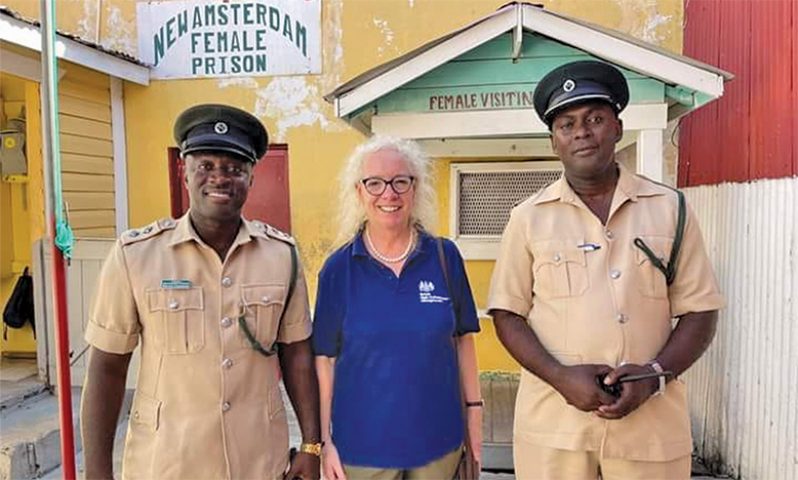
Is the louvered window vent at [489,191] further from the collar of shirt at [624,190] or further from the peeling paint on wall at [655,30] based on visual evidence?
the collar of shirt at [624,190]

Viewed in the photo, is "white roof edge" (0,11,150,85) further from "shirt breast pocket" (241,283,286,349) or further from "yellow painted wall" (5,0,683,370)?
"shirt breast pocket" (241,283,286,349)

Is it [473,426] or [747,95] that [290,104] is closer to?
[747,95]

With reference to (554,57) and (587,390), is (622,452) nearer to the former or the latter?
(587,390)

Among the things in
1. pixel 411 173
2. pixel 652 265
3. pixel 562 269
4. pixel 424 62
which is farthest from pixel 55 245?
pixel 424 62

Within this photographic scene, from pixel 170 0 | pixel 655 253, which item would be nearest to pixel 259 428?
pixel 655 253

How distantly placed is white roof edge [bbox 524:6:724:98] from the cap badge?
232 cm

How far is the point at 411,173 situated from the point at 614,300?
2.50 ft

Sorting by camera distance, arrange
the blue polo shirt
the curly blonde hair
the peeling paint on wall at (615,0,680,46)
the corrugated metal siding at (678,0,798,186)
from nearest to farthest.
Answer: the blue polo shirt
the curly blonde hair
the corrugated metal siding at (678,0,798,186)
the peeling paint on wall at (615,0,680,46)

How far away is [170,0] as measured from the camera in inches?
223

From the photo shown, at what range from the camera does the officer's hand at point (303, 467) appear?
6.43 feet

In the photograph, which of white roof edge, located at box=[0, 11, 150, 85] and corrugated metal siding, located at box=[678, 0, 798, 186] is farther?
white roof edge, located at box=[0, 11, 150, 85]

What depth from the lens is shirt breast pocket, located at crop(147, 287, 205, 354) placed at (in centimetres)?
178

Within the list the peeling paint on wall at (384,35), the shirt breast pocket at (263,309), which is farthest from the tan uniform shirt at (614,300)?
the peeling paint on wall at (384,35)

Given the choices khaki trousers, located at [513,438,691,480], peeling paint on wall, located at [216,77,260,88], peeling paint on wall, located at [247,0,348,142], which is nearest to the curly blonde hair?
khaki trousers, located at [513,438,691,480]
